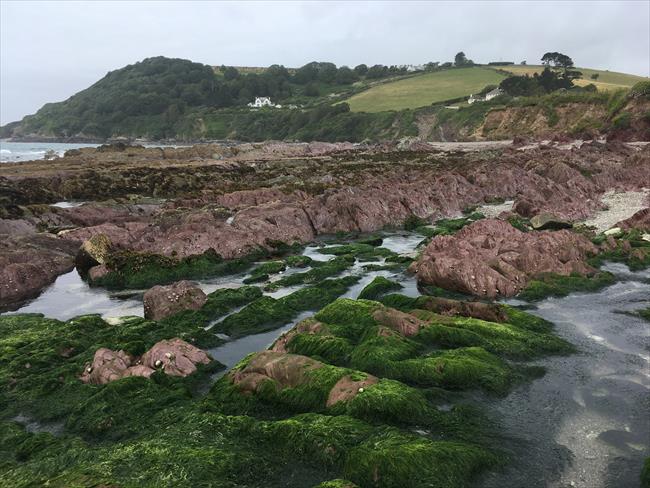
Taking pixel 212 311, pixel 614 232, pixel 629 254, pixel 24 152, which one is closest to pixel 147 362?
pixel 212 311

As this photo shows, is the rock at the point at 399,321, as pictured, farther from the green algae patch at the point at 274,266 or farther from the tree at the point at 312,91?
the tree at the point at 312,91

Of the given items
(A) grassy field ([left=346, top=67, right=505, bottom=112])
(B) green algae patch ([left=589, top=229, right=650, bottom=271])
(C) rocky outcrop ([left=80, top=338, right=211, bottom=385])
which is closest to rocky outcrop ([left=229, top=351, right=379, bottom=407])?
(C) rocky outcrop ([left=80, top=338, right=211, bottom=385])

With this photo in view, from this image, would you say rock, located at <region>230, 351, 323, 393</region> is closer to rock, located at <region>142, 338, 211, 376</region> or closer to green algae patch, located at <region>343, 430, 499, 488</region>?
rock, located at <region>142, 338, 211, 376</region>

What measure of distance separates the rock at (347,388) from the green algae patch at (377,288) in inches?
263

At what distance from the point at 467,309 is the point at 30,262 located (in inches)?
686

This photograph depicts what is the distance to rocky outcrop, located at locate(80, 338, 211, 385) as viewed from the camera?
412 inches

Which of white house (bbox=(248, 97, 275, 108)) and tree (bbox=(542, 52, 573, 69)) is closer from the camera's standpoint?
tree (bbox=(542, 52, 573, 69))

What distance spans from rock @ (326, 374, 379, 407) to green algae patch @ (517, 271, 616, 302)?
8631 mm

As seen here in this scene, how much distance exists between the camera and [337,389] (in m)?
9.00

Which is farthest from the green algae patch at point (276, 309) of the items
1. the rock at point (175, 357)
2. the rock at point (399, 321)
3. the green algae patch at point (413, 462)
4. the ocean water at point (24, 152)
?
the ocean water at point (24, 152)

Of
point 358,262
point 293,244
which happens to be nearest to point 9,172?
point 293,244

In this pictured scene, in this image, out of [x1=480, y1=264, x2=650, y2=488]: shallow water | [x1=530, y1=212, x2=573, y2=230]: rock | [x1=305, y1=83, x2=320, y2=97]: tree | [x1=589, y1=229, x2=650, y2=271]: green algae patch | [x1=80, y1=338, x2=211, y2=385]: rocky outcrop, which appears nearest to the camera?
[x1=480, y1=264, x2=650, y2=488]: shallow water

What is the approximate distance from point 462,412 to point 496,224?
13.7 meters

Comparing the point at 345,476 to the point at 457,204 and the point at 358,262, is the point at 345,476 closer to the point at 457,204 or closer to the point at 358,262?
the point at 358,262
